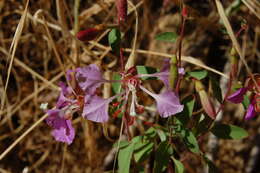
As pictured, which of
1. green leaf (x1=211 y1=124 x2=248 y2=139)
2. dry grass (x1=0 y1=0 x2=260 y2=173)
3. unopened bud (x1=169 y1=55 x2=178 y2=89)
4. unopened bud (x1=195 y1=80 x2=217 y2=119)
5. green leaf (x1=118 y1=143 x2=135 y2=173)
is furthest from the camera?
dry grass (x1=0 y1=0 x2=260 y2=173)

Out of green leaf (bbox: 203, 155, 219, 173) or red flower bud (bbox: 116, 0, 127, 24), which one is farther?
green leaf (bbox: 203, 155, 219, 173)

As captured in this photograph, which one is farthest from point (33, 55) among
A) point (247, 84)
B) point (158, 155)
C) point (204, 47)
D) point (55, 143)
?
point (247, 84)

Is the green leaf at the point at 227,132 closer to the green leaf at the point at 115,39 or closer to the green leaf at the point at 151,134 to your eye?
the green leaf at the point at 151,134

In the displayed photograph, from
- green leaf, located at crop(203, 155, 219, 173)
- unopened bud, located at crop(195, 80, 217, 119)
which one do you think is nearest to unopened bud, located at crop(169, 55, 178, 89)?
unopened bud, located at crop(195, 80, 217, 119)

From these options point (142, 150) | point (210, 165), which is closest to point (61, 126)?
point (142, 150)

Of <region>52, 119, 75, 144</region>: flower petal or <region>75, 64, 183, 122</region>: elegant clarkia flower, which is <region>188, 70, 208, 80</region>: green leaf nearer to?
<region>75, 64, 183, 122</region>: elegant clarkia flower

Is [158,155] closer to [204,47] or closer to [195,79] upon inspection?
[195,79]
